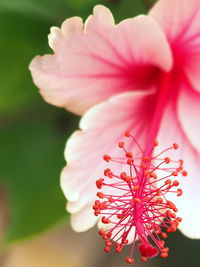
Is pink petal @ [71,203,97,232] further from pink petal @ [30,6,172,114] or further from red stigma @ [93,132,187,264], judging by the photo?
pink petal @ [30,6,172,114]

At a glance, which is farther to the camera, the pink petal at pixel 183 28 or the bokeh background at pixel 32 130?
the bokeh background at pixel 32 130

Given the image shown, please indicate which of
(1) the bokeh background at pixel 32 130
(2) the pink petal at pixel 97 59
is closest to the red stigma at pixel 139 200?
(2) the pink petal at pixel 97 59

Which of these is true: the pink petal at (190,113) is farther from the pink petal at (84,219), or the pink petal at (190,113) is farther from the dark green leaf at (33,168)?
the dark green leaf at (33,168)

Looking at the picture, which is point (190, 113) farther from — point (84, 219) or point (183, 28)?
point (84, 219)

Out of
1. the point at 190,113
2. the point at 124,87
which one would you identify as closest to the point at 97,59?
the point at 124,87

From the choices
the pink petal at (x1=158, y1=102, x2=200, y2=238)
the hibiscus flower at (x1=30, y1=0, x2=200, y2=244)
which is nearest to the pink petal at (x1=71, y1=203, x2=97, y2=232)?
the hibiscus flower at (x1=30, y1=0, x2=200, y2=244)

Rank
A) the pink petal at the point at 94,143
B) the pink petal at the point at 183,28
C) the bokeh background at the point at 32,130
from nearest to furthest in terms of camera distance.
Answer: the pink petal at the point at 183,28 < the pink petal at the point at 94,143 < the bokeh background at the point at 32,130
